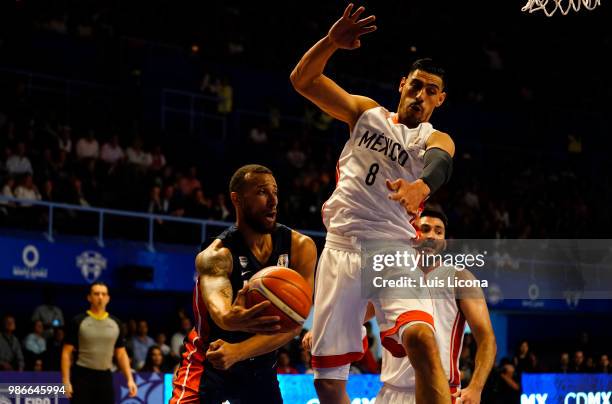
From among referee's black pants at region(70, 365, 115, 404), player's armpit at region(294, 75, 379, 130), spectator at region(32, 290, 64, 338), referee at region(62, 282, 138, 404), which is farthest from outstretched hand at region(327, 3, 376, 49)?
spectator at region(32, 290, 64, 338)

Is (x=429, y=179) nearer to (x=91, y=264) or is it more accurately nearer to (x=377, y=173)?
(x=377, y=173)

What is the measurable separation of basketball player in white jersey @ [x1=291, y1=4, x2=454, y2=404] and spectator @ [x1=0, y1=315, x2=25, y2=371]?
7739 millimetres

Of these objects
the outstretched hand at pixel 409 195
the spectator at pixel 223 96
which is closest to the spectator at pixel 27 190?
the spectator at pixel 223 96

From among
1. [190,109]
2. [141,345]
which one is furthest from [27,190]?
[190,109]

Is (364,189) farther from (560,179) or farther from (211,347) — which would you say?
(560,179)

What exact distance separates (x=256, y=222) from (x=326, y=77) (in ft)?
3.28

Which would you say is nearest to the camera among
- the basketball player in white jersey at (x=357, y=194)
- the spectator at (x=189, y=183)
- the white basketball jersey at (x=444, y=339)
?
the basketball player in white jersey at (x=357, y=194)

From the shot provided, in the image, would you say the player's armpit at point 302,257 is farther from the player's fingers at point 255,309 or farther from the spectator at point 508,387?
the spectator at point 508,387

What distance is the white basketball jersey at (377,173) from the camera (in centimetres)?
628

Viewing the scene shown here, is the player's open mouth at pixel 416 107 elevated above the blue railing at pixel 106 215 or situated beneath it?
situated beneath


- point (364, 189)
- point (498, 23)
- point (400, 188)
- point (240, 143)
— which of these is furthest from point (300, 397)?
point (498, 23)

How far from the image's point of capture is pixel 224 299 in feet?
18.8

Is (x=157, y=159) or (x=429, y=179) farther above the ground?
(x=157, y=159)

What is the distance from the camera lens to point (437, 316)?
684 cm
